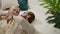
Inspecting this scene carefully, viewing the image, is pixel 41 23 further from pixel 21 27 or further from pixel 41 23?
pixel 21 27

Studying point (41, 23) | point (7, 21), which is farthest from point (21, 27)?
point (41, 23)

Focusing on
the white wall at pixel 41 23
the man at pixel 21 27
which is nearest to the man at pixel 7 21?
the man at pixel 21 27

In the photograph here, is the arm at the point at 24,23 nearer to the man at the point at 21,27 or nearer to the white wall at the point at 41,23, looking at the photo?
the man at the point at 21,27

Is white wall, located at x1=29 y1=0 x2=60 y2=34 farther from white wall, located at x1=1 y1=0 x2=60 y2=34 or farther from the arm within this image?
the arm

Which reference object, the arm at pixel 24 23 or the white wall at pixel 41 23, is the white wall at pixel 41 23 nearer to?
the white wall at pixel 41 23

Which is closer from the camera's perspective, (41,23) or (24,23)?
(24,23)

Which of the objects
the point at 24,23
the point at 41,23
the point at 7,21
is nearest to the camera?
the point at 24,23

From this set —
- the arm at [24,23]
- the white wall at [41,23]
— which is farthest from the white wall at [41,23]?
the arm at [24,23]

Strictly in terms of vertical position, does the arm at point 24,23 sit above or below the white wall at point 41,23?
above

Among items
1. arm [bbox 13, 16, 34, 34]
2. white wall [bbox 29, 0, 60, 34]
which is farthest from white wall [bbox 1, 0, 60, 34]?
arm [bbox 13, 16, 34, 34]

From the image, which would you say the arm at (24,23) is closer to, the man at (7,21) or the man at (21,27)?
the man at (21,27)

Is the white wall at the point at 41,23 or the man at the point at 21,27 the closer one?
the man at the point at 21,27

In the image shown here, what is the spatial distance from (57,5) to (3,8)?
1.21m

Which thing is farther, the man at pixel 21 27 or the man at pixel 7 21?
the man at pixel 7 21
